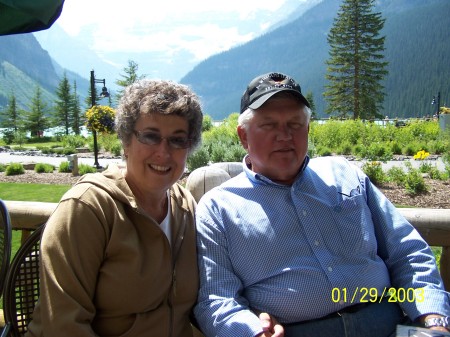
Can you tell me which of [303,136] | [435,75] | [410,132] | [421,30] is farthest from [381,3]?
[303,136]

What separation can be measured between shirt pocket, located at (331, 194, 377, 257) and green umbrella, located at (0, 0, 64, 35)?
1.64 metres

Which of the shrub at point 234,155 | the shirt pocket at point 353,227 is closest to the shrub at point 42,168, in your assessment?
the shrub at point 234,155

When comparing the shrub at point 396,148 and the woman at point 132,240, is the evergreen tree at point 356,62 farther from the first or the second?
the woman at point 132,240

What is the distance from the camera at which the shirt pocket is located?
5.95ft

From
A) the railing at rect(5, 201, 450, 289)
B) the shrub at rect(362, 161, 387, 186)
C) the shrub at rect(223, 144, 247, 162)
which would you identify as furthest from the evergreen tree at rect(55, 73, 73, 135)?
the railing at rect(5, 201, 450, 289)

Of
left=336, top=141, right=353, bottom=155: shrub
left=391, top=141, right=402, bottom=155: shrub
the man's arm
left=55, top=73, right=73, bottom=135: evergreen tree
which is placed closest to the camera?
the man's arm

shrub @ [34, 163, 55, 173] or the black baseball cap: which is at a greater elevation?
the black baseball cap

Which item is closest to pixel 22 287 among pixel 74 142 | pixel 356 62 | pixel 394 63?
pixel 74 142

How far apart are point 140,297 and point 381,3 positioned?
719ft

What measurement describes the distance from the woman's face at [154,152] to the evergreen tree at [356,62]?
37206 millimetres

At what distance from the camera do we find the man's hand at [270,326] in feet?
5.19

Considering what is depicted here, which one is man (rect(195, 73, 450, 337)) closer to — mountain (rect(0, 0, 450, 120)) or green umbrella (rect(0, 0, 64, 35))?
green umbrella (rect(0, 0, 64, 35))
